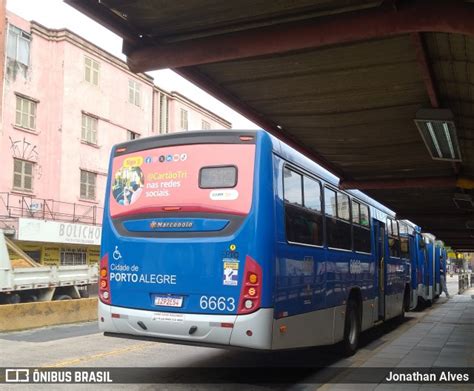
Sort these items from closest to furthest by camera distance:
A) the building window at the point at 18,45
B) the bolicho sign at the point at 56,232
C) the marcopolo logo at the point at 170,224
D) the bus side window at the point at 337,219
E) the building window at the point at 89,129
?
the marcopolo logo at the point at 170,224
the bus side window at the point at 337,219
the bolicho sign at the point at 56,232
the building window at the point at 18,45
the building window at the point at 89,129

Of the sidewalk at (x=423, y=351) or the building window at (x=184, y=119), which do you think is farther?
the building window at (x=184, y=119)

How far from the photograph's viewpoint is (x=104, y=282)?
24.7ft

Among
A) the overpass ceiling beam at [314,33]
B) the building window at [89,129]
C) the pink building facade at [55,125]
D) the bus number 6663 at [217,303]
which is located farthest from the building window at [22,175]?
the bus number 6663 at [217,303]

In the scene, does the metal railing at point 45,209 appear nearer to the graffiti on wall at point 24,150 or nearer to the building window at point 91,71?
the graffiti on wall at point 24,150

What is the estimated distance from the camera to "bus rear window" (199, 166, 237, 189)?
6902mm

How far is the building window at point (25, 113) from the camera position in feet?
82.8

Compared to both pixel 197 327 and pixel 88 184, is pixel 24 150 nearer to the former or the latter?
pixel 88 184

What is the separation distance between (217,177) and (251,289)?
1.50m

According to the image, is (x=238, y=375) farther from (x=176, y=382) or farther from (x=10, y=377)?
(x=10, y=377)

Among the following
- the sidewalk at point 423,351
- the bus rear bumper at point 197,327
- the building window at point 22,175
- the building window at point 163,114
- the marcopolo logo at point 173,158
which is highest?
the building window at point 163,114

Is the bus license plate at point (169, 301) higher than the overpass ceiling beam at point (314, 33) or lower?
lower

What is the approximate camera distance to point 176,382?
24.4 feet

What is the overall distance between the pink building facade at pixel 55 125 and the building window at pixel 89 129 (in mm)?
53

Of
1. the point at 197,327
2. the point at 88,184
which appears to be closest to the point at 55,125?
the point at 88,184
